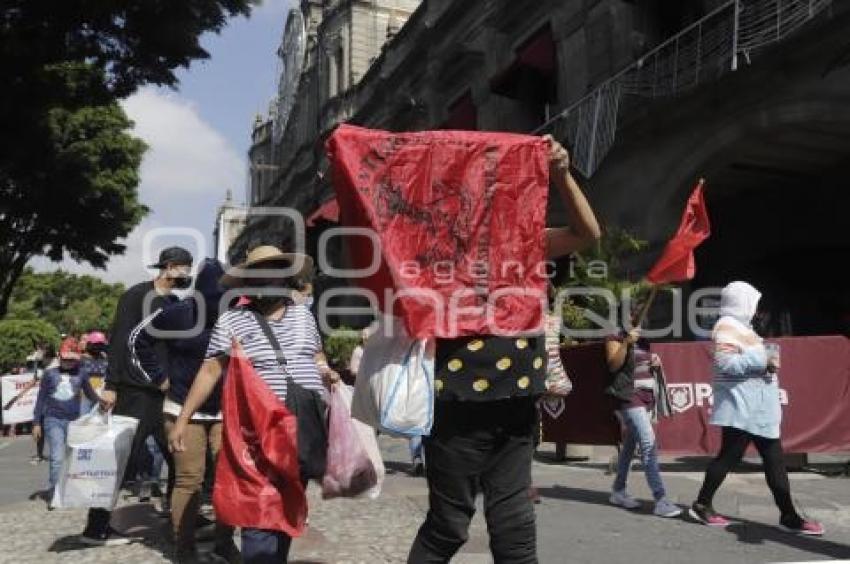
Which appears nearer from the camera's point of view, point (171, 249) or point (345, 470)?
point (345, 470)

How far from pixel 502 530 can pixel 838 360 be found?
7024 mm

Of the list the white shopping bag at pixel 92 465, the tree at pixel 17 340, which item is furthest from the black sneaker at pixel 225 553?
the tree at pixel 17 340

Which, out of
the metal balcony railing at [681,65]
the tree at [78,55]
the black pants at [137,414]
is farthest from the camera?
the metal balcony railing at [681,65]

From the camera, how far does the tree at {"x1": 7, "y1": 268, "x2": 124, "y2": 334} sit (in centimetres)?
5906

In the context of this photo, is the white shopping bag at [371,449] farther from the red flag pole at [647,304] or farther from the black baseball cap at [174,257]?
the red flag pole at [647,304]

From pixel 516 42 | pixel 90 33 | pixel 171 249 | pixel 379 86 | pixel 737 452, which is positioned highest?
pixel 379 86

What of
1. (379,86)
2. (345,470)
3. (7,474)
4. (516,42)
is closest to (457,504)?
(345,470)

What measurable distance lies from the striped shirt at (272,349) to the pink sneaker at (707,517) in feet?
10.6

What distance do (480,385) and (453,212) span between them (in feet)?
2.13

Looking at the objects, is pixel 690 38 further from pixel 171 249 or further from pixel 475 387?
pixel 475 387

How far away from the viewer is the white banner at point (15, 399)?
1634 centimetres

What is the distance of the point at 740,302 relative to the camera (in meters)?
5.61

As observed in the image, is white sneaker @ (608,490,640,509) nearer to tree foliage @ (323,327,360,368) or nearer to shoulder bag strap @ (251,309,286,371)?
shoulder bag strap @ (251,309,286,371)

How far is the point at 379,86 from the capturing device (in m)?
29.7
